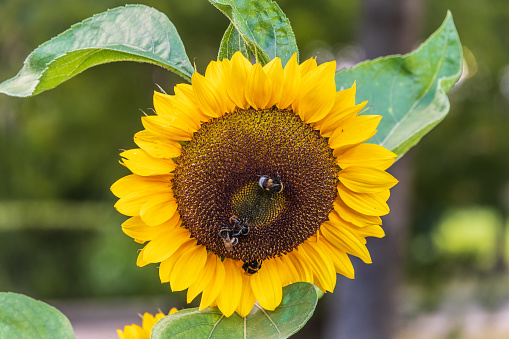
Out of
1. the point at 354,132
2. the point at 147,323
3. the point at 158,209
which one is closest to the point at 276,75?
the point at 354,132

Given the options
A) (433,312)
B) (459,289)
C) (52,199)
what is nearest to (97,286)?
(52,199)

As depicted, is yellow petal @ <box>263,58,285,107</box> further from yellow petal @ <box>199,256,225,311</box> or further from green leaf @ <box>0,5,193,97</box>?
yellow petal @ <box>199,256,225,311</box>

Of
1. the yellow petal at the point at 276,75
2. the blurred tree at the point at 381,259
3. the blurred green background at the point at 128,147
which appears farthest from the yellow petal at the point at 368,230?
the blurred green background at the point at 128,147

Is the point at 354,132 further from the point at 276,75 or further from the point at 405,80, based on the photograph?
the point at 405,80

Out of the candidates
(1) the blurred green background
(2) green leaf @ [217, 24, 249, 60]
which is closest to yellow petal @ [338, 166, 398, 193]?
(2) green leaf @ [217, 24, 249, 60]

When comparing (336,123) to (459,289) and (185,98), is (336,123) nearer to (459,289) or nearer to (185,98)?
(185,98)

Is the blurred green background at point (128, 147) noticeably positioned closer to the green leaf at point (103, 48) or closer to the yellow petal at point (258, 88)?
the green leaf at point (103, 48)

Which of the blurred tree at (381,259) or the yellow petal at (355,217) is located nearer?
the yellow petal at (355,217)
